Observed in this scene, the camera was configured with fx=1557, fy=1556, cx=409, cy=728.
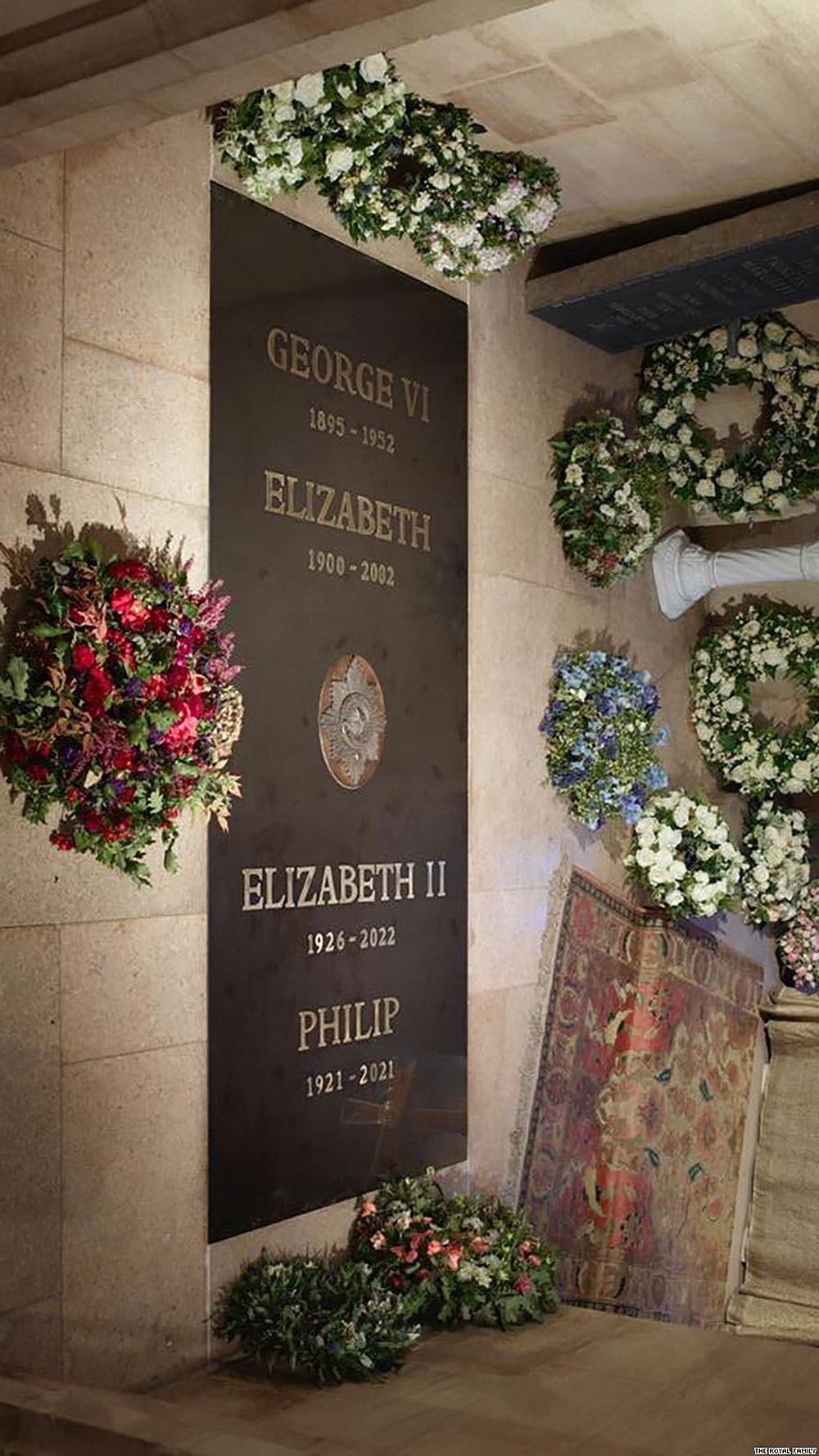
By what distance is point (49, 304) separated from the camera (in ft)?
12.8

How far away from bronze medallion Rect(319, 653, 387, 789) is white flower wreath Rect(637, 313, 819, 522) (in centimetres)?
222

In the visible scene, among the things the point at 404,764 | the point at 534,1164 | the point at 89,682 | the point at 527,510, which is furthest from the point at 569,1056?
the point at 89,682

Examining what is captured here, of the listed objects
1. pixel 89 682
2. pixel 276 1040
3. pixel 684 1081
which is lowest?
pixel 684 1081

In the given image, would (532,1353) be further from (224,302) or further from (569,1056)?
(224,302)

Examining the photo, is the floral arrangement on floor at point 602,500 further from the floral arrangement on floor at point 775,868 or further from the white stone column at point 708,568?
the floral arrangement on floor at point 775,868

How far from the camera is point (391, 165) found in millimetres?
4742

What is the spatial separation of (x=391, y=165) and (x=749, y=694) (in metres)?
3.11

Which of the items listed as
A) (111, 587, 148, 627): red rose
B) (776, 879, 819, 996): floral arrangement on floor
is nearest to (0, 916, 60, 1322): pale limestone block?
(111, 587, 148, 627): red rose

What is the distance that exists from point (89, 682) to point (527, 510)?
269 centimetres

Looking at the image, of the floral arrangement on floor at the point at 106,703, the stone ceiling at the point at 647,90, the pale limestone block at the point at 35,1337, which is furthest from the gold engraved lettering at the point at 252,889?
the stone ceiling at the point at 647,90

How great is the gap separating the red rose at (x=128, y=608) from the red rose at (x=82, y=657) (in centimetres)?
13

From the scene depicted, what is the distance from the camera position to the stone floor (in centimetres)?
365

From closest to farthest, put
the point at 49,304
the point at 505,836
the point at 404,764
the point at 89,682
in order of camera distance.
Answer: the point at 89,682
the point at 49,304
the point at 404,764
the point at 505,836

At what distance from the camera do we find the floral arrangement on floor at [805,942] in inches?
277
